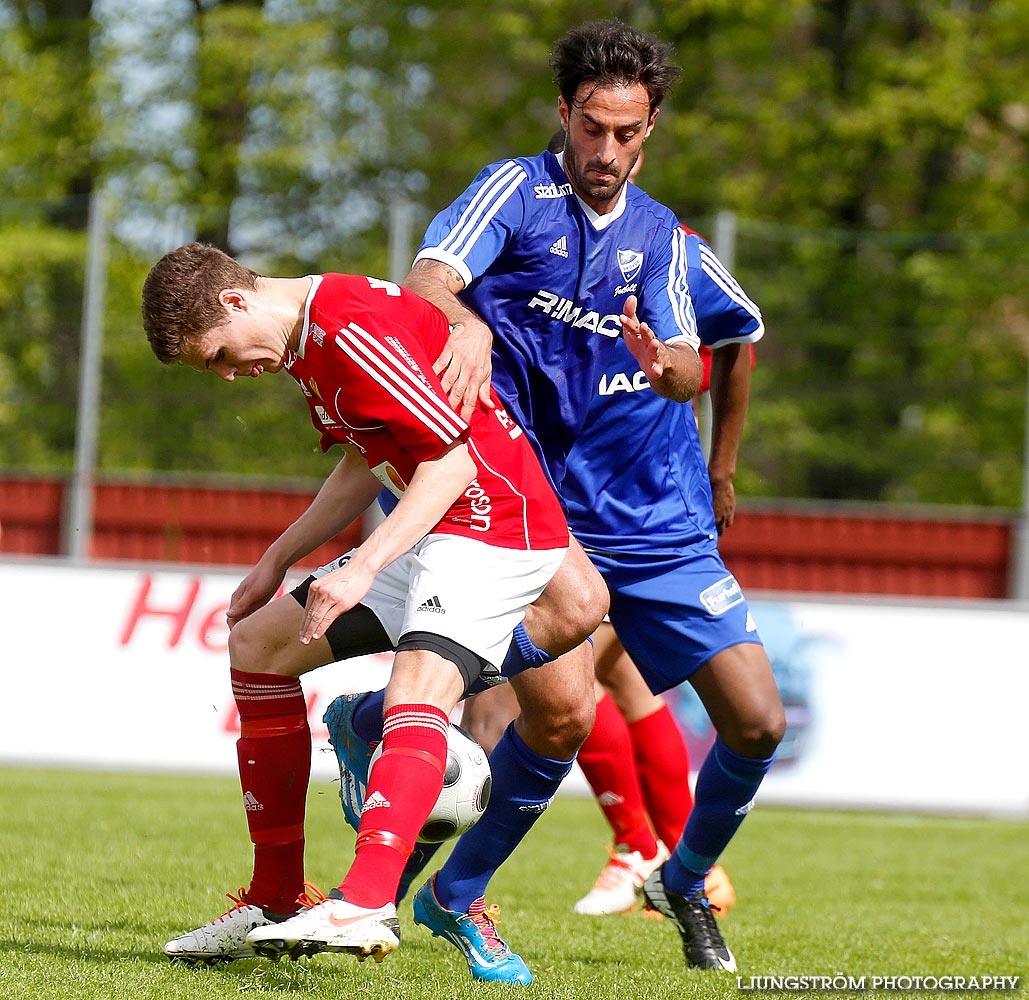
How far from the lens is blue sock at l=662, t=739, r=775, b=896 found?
4.86 m

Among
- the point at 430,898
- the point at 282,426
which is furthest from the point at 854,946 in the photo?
the point at 282,426

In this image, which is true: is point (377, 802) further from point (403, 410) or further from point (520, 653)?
point (403, 410)

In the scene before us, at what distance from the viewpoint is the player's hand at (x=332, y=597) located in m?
3.67

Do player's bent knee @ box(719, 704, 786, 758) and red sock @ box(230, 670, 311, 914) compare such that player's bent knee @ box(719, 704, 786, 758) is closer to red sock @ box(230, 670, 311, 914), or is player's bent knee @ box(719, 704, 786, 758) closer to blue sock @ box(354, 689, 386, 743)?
blue sock @ box(354, 689, 386, 743)

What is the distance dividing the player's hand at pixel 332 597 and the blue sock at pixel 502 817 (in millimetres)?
1010

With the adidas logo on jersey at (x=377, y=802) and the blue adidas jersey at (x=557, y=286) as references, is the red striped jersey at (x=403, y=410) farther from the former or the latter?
the adidas logo on jersey at (x=377, y=802)

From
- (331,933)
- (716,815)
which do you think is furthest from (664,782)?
(331,933)

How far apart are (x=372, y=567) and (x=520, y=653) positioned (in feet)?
1.97

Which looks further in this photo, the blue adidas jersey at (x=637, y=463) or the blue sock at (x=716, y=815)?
the blue adidas jersey at (x=637, y=463)

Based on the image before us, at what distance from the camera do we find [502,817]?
454 cm

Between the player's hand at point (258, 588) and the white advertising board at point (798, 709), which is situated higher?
the player's hand at point (258, 588)

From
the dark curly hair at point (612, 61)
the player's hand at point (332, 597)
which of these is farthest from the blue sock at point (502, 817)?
the dark curly hair at point (612, 61)

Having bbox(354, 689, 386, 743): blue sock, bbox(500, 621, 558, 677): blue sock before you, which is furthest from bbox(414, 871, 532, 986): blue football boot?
bbox(500, 621, 558, 677): blue sock

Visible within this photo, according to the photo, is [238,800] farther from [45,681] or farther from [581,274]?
[581,274]
